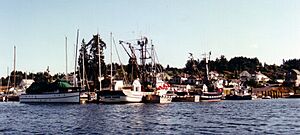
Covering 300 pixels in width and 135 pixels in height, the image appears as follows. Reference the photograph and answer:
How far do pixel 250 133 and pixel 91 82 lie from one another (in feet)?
398

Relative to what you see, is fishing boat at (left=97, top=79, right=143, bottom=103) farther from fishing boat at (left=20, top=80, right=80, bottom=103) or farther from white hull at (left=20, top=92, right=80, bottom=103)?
fishing boat at (left=20, top=80, right=80, bottom=103)

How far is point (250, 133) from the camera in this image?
4372 centimetres

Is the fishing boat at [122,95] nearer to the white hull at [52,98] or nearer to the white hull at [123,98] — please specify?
the white hull at [123,98]

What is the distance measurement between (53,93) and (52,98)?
58.5 inches

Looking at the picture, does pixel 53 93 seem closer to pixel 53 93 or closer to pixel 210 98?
pixel 53 93

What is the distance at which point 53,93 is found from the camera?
130 meters

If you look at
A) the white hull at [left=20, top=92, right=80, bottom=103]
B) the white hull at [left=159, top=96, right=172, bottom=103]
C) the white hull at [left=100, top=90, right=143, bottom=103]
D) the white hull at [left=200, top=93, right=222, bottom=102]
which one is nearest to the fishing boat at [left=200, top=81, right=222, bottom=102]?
the white hull at [left=200, top=93, right=222, bottom=102]

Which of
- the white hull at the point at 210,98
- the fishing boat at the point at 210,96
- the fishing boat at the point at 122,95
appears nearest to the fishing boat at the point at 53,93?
the fishing boat at the point at 122,95

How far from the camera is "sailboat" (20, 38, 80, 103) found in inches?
4936

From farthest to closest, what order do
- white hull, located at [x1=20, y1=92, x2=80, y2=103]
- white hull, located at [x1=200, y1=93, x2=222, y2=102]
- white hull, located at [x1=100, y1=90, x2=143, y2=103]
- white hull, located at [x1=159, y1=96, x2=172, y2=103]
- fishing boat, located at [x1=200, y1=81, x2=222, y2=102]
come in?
fishing boat, located at [x1=200, y1=81, x2=222, y2=102] < white hull, located at [x1=200, y1=93, x2=222, y2=102] < white hull, located at [x1=159, y1=96, x2=172, y2=103] < white hull, located at [x1=20, y1=92, x2=80, y2=103] < white hull, located at [x1=100, y1=90, x2=143, y2=103]

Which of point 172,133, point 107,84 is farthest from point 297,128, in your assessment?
point 107,84

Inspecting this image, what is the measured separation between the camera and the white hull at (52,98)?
124419 millimetres

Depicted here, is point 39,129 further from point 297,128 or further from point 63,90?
point 63,90

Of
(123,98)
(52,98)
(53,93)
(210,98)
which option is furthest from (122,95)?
(210,98)
